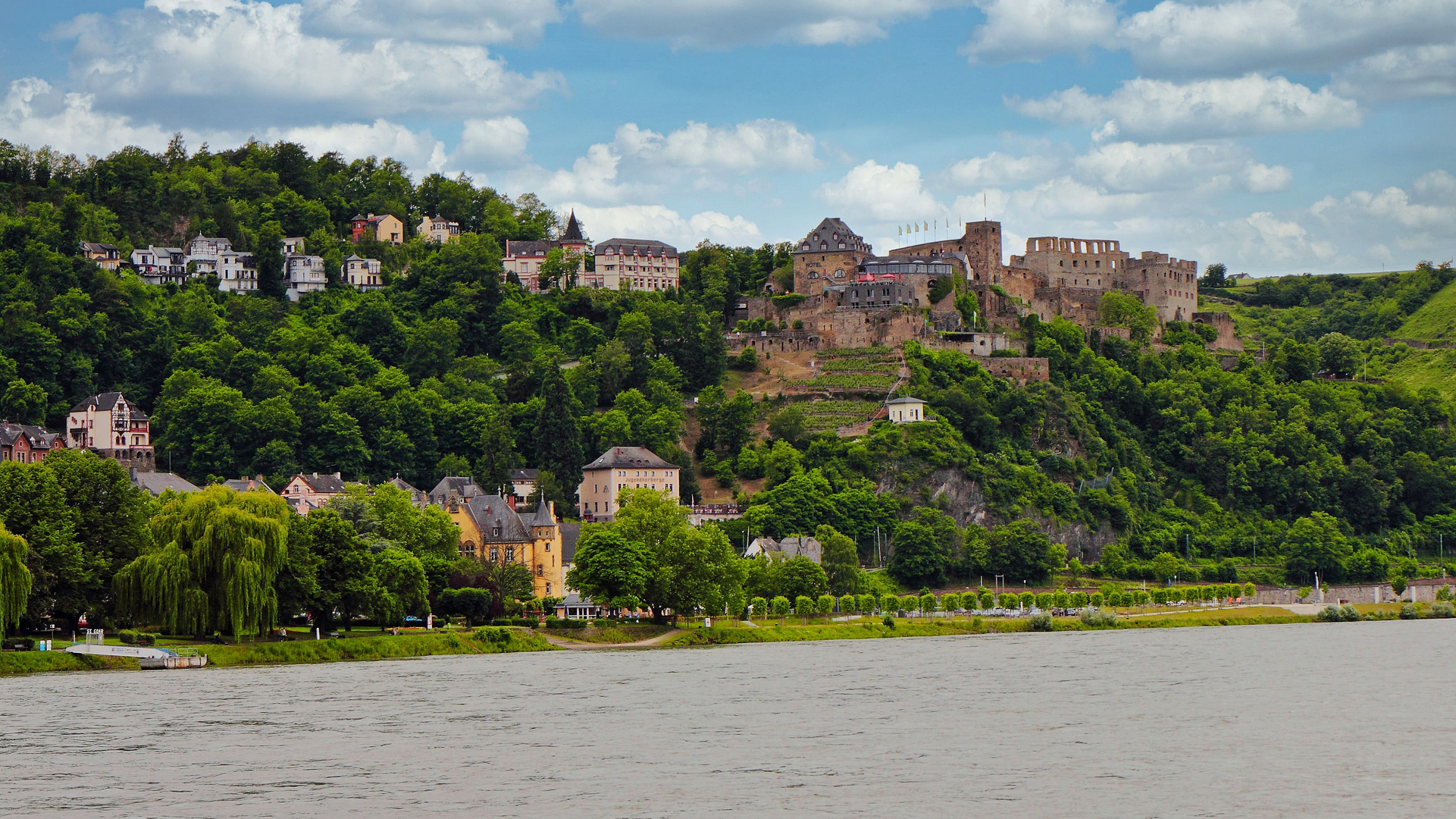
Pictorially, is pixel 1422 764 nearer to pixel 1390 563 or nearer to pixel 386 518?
pixel 386 518

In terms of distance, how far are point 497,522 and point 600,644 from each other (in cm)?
1966

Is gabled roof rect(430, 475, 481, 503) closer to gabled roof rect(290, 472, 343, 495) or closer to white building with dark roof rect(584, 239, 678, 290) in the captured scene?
gabled roof rect(290, 472, 343, 495)

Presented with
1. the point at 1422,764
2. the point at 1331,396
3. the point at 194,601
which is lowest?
the point at 1422,764

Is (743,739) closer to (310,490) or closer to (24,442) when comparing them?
(310,490)

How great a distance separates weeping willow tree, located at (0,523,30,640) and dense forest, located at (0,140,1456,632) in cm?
4334

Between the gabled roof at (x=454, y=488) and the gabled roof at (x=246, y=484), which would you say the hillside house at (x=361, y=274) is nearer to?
the gabled roof at (x=246, y=484)

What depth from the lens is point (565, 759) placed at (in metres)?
41.9

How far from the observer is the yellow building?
96.9 meters

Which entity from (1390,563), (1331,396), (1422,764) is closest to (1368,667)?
(1422,764)

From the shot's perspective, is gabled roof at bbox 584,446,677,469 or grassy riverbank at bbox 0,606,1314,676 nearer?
grassy riverbank at bbox 0,606,1314,676

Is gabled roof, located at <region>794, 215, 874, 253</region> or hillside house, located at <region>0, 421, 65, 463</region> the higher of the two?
gabled roof, located at <region>794, 215, 874, 253</region>

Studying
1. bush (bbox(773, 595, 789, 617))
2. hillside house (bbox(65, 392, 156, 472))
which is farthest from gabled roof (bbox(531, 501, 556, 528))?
hillside house (bbox(65, 392, 156, 472))

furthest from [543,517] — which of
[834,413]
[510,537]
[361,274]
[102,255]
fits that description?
[361,274]

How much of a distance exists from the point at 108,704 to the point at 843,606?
52.5m
